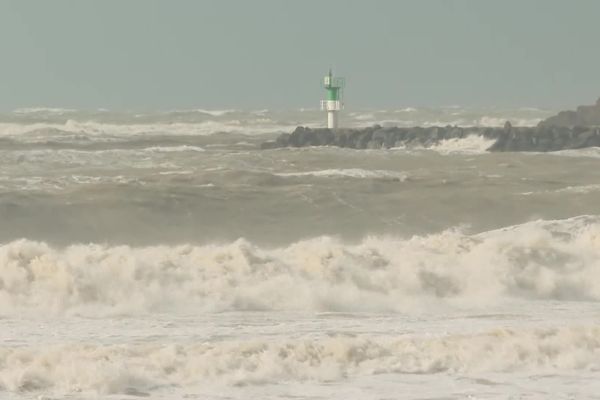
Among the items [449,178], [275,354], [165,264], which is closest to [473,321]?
[275,354]

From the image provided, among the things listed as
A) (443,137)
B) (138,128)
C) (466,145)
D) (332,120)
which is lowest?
(466,145)

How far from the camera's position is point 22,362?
665cm

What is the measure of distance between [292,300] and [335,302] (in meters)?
0.32

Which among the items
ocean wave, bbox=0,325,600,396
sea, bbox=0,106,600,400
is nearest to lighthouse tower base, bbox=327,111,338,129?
sea, bbox=0,106,600,400

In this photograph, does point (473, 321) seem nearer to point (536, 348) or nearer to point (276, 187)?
point (536, 348)

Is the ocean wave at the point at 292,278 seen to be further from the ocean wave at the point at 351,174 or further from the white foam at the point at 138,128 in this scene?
the white foam at the point at 138,128

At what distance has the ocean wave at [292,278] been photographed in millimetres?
9273

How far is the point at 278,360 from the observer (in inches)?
269

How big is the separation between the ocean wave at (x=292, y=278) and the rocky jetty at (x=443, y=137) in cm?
2187

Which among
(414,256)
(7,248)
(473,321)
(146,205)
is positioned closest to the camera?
(473,321)

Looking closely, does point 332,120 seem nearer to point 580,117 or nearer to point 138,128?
point 580,117

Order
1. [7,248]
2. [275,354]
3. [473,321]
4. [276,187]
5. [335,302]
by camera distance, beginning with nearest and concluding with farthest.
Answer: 1. [275,354]
2. [473,321]
3. [335,302]
4. [7,248]
5. [276,187]

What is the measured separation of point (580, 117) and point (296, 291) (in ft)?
111

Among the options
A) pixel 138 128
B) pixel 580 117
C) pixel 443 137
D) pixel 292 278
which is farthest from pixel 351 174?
pixel 138 128
